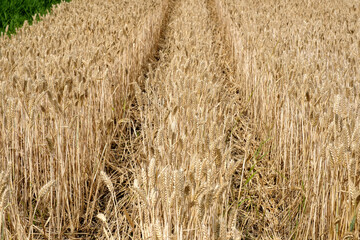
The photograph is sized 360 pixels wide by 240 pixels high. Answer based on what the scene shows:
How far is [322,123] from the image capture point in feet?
5.02

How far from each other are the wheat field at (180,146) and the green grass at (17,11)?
1.65 meters

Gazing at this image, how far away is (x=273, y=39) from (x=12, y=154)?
2492 millimetres

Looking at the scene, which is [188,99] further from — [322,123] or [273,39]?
[273,39]

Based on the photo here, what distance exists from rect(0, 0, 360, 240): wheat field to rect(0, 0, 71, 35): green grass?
1.65 meters

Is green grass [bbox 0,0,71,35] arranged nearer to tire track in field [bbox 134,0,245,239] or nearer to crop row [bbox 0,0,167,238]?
crop row [bbox 0,0,167,238]

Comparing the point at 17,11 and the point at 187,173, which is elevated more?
the point at 17,11

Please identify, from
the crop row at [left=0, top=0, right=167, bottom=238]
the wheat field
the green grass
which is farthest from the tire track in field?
the green grass

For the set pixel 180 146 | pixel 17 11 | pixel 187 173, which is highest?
pixel 17 11

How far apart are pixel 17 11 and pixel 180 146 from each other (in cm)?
494

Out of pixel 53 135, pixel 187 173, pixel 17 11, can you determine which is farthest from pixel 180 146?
pixel 17 11

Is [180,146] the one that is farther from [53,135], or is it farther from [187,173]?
[53,135]

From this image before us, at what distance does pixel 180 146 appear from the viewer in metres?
1.54

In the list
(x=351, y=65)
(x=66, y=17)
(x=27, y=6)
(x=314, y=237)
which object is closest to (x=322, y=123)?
(x=314, y=237)

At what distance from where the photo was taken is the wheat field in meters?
1.19
